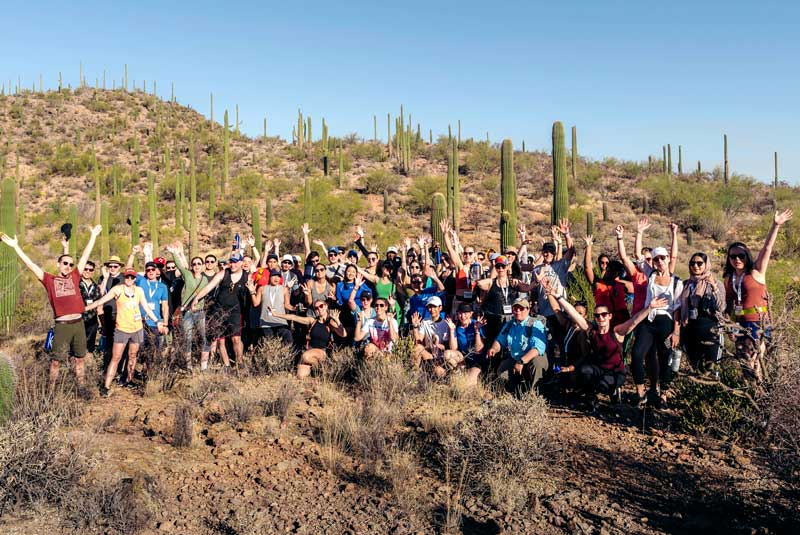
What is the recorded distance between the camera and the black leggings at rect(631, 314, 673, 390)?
7141mm

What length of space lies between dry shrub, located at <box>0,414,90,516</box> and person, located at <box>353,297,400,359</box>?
405 centimetres

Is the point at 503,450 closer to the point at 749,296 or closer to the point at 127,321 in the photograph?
the point at 749,296

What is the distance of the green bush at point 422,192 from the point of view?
103 feet

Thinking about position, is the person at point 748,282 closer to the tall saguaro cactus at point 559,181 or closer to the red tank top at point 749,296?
the red tank top at point 749,296

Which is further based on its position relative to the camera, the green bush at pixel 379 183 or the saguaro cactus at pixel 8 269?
the green bush at pixel 379 183

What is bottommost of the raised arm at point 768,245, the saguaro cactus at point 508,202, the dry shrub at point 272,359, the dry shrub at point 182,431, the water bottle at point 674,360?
the dry shrub at point 182,431

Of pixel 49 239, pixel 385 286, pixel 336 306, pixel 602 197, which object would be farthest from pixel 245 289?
pixel 602 197

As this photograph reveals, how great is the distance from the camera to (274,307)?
9.17 metres

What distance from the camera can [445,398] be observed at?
24.3ft

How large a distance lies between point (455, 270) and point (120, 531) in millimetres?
5737

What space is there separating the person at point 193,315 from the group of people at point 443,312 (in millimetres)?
17

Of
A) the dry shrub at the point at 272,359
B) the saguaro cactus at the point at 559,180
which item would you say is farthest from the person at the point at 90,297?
the saguaro cactus at the point at 559,180

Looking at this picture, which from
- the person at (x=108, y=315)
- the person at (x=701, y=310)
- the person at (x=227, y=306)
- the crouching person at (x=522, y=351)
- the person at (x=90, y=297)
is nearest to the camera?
the person at (x=701, y=310)

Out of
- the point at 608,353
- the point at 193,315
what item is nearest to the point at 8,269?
the point at 193,315
